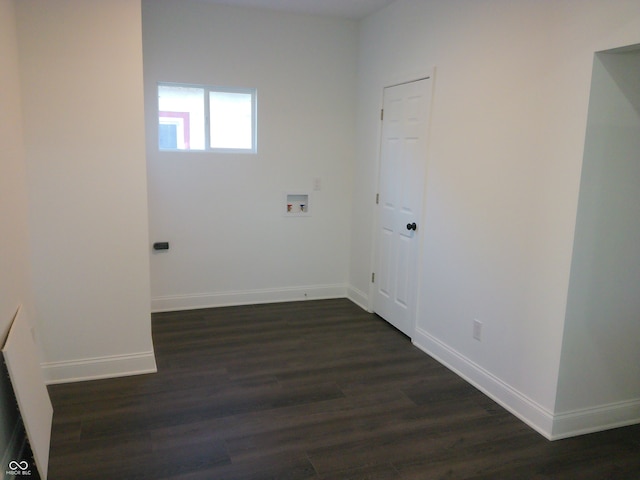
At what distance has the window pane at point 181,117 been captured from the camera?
14.3ft

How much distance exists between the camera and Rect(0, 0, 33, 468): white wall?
2.25 metres

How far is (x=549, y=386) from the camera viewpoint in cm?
264

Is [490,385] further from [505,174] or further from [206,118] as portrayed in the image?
[206,118]

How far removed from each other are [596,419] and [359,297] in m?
2.51

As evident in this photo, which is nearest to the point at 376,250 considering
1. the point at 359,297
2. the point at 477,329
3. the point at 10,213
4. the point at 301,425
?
the point at 359,297

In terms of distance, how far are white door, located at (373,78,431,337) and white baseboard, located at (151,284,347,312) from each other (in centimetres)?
70

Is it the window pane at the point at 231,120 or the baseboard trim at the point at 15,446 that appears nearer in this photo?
the baseboard trim at the point at 15,446

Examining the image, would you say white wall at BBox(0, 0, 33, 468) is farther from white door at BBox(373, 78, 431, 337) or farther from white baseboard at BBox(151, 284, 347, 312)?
white door at BBox(373, 78, 431, 337)

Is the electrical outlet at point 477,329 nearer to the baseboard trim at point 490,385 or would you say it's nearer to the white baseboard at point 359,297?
the baseboard trim at point 490,385

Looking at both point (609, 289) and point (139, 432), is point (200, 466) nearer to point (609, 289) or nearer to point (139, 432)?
point (139, 432)

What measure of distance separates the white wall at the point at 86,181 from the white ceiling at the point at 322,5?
5.08 feet

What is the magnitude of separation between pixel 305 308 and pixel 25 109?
2.88 metres

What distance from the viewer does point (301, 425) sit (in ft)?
8.81

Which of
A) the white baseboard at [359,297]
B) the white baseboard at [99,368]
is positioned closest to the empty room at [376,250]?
the white baseboard at [99,368]
